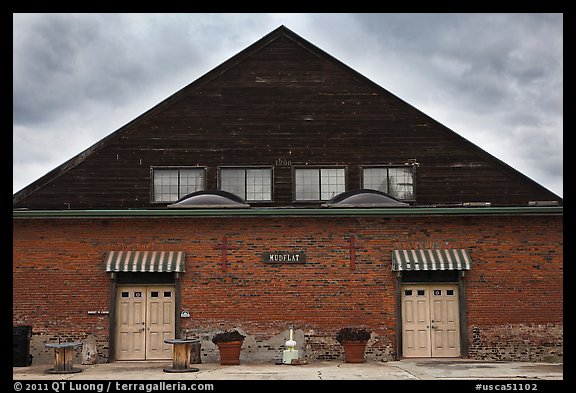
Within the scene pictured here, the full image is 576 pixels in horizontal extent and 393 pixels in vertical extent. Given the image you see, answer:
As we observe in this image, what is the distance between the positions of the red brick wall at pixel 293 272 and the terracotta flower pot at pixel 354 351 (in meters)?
0.78

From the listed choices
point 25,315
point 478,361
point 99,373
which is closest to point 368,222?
point 478,361

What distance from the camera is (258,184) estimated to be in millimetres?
25438

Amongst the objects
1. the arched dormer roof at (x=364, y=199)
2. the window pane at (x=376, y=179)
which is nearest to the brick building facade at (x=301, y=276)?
the arched dormer roof at (x=364, y=199)

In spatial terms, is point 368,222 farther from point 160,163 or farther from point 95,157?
point 95,157

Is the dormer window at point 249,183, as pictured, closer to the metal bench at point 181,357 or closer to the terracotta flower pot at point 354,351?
the terracotta flower pot at point 354,351

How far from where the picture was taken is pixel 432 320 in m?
20.2

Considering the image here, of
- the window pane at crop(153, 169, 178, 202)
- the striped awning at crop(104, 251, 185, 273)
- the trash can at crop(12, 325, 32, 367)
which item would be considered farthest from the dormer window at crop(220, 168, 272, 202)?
the trash can at crop(12, 325, 32, 367)

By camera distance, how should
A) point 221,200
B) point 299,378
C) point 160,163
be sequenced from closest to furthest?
1. point 299,378
2. point 221,200
3. point 160,163

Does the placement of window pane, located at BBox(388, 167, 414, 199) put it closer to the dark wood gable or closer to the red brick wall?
the dark wood gable

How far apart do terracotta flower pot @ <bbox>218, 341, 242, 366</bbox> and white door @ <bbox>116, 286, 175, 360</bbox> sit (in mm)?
1942

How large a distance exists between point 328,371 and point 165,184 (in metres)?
11.3

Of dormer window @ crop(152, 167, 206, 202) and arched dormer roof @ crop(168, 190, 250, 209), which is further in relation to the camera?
dormer window @ crop(152, 167, 206, 202)

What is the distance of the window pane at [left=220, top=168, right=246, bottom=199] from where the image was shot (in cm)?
2534

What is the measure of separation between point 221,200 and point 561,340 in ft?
38.6
